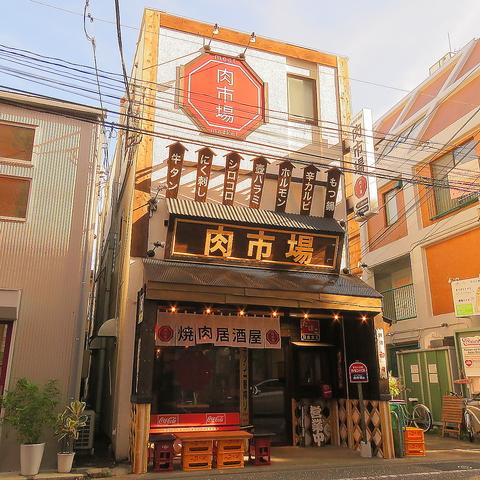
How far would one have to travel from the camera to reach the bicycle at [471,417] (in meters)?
12.8

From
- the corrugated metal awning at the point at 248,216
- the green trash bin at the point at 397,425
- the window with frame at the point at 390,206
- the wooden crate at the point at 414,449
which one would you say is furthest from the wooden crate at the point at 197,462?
the window with frame at the point at 390,206

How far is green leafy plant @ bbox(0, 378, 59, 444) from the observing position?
8562mm

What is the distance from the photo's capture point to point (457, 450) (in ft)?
37.6

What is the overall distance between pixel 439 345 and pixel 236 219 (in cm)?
1016

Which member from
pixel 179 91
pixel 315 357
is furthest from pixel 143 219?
pixel 315 357

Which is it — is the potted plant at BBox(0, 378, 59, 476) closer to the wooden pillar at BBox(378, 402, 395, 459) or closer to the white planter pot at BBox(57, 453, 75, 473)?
the white planter pot at BBox(57, 453, 75, 473)

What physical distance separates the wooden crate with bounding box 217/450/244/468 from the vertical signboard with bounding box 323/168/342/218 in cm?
642

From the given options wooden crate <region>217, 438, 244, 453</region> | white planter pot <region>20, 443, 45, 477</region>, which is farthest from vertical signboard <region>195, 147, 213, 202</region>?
white planter pot <region>20, 443, 45, 477</region>

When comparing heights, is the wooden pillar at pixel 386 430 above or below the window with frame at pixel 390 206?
below

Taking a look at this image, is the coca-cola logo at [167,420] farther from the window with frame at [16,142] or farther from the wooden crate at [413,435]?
the window with frame at [16,142]

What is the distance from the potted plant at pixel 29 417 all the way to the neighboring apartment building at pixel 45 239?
0.70m

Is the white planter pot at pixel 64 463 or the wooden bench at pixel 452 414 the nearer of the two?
the white planter pot at pixel 64 463

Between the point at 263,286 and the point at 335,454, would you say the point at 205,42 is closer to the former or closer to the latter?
the point at 263,286

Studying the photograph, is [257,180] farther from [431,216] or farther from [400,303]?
[400,303]
